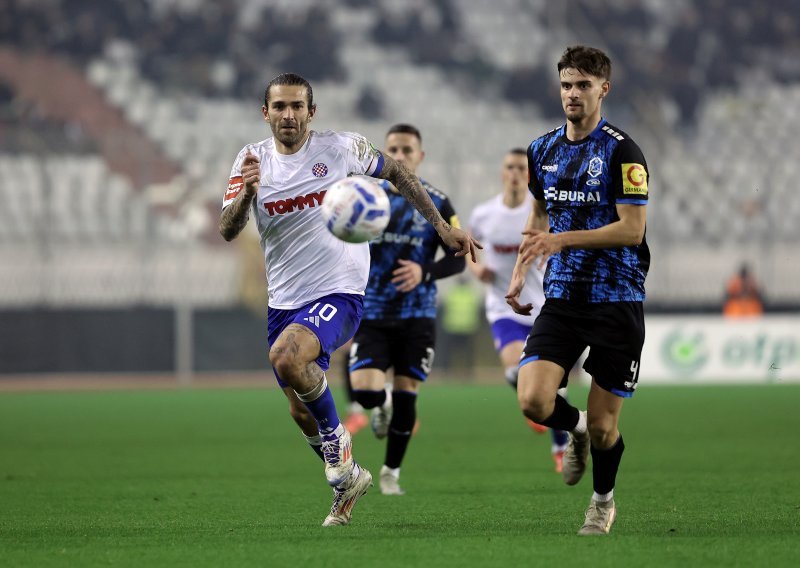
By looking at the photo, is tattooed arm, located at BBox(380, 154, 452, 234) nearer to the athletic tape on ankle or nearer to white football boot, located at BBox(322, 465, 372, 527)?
the athletic tape on ankle

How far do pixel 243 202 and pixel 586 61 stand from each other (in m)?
1.79

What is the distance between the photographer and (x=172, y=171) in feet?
84.1

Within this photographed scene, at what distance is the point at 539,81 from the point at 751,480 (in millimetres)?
21822

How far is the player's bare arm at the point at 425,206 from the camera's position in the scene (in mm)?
6633

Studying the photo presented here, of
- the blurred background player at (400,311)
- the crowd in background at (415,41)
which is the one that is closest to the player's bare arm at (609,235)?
the blurred background player at (400,311)

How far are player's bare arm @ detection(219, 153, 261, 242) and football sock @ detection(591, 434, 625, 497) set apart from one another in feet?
6.81

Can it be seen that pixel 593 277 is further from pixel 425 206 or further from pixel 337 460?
pixel 337 460

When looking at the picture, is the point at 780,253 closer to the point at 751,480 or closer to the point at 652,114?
the point at 652,114

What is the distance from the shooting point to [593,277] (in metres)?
6.21

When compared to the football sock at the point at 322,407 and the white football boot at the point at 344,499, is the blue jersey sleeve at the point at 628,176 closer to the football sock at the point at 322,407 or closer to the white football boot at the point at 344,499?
the football sock at the point at 322,407

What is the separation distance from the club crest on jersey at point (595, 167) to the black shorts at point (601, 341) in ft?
2.04

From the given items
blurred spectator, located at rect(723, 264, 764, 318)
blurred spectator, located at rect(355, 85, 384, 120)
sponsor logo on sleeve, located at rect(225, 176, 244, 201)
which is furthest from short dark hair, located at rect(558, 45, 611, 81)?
blurred spectator, located at rect(355, 85, 384, 120)

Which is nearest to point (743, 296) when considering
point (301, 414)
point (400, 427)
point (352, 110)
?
point (352, 110)

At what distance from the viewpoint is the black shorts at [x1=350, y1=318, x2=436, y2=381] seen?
8.83m
